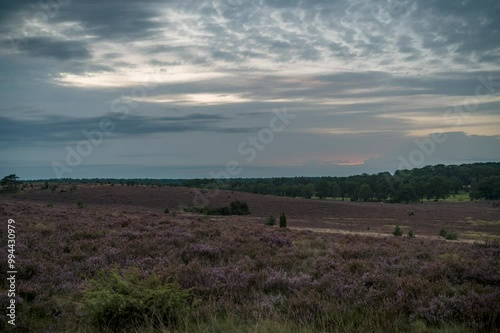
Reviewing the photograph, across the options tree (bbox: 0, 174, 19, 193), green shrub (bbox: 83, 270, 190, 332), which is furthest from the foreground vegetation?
tree (bbox: 0, 174, 19, 193)

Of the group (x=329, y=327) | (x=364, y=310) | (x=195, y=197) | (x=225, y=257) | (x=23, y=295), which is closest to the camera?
(x=329, y=327)

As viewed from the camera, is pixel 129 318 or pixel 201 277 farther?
pixel 201 277

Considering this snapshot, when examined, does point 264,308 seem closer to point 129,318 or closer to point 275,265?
point 129,318

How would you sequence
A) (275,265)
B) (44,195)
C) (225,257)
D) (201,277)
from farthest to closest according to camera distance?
(44,195)
(225,257)
(275,265)
(201,277)

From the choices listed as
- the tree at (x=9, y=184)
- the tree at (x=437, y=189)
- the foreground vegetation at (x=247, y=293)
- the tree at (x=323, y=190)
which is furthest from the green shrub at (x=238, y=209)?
the tree at (x=437, y=189)

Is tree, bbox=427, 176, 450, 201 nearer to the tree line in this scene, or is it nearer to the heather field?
the tree line

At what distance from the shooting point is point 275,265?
1113cm

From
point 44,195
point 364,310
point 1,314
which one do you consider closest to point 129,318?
point 1,314

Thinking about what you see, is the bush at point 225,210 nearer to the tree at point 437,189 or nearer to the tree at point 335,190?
the tree at point 335,190

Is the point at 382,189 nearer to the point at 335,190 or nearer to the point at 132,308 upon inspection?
the point at 335,190

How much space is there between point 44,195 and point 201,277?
235 feet

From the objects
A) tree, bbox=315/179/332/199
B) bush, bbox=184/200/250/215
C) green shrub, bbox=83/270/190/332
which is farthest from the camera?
Answer: tree, bbox=315/179/332/199

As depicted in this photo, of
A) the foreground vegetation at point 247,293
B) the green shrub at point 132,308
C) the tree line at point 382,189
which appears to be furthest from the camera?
the tree line at point 382,189

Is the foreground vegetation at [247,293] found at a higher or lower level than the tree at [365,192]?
higher
